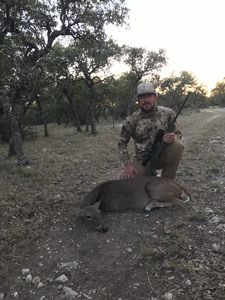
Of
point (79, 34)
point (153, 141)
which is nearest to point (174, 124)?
point (153, 141)

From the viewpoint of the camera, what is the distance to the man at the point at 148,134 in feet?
20.9

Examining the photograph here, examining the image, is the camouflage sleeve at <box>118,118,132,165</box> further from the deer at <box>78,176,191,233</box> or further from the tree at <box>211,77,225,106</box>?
the tree at <box>211,77,225,106</box>

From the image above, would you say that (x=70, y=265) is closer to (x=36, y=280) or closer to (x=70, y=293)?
(x=36, y=280)

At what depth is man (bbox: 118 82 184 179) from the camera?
638cm

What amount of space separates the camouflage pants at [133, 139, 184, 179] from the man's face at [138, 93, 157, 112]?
0.80 metres

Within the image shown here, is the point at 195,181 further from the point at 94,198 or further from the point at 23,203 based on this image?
the point at 23,203

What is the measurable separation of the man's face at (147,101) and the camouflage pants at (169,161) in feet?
2.62

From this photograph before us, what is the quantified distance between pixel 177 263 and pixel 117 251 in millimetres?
842

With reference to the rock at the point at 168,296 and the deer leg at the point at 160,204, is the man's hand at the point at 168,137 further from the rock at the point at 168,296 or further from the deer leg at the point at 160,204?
the rock at the point at 168,296

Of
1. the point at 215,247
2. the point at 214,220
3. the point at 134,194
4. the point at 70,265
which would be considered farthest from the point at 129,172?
the point at 70,265

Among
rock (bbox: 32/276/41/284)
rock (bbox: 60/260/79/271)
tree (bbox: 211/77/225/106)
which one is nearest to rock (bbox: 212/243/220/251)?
rock (bbox: 60/260/79/271)

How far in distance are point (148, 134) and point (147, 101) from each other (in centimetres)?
65

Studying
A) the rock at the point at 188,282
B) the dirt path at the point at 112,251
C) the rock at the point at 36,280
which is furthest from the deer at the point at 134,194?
the rock at the point at 188,282

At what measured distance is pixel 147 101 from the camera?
6.40 metres
